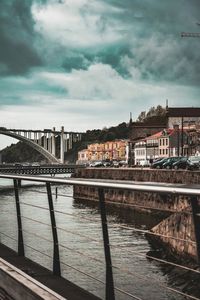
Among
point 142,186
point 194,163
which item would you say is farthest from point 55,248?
point 194,163

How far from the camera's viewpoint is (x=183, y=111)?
533ft

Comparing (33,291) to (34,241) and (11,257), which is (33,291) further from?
(34,241)

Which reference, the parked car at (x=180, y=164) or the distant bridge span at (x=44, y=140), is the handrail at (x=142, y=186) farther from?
the distant bridge span at (x=44, y=140)

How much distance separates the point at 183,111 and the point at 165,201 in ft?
440

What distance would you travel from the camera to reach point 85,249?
19.8 metres

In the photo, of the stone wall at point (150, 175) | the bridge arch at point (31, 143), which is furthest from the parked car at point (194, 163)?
the bridge arch at point (31, 143)

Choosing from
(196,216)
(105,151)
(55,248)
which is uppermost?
(105,151)

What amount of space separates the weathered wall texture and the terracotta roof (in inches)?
3755

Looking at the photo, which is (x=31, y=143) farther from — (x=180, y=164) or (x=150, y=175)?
(x=150, y=175)

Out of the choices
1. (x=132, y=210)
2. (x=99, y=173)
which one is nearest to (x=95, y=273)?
(x=132, y=210)

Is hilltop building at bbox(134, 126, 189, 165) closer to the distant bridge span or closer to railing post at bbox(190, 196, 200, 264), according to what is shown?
the distant bridge span

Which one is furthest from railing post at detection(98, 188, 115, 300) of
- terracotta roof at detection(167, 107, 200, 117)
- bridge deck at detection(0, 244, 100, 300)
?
terracotta roof at detection(167, 107, 200, 117)

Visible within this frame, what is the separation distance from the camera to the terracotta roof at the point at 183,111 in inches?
6368

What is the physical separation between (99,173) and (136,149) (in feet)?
282
